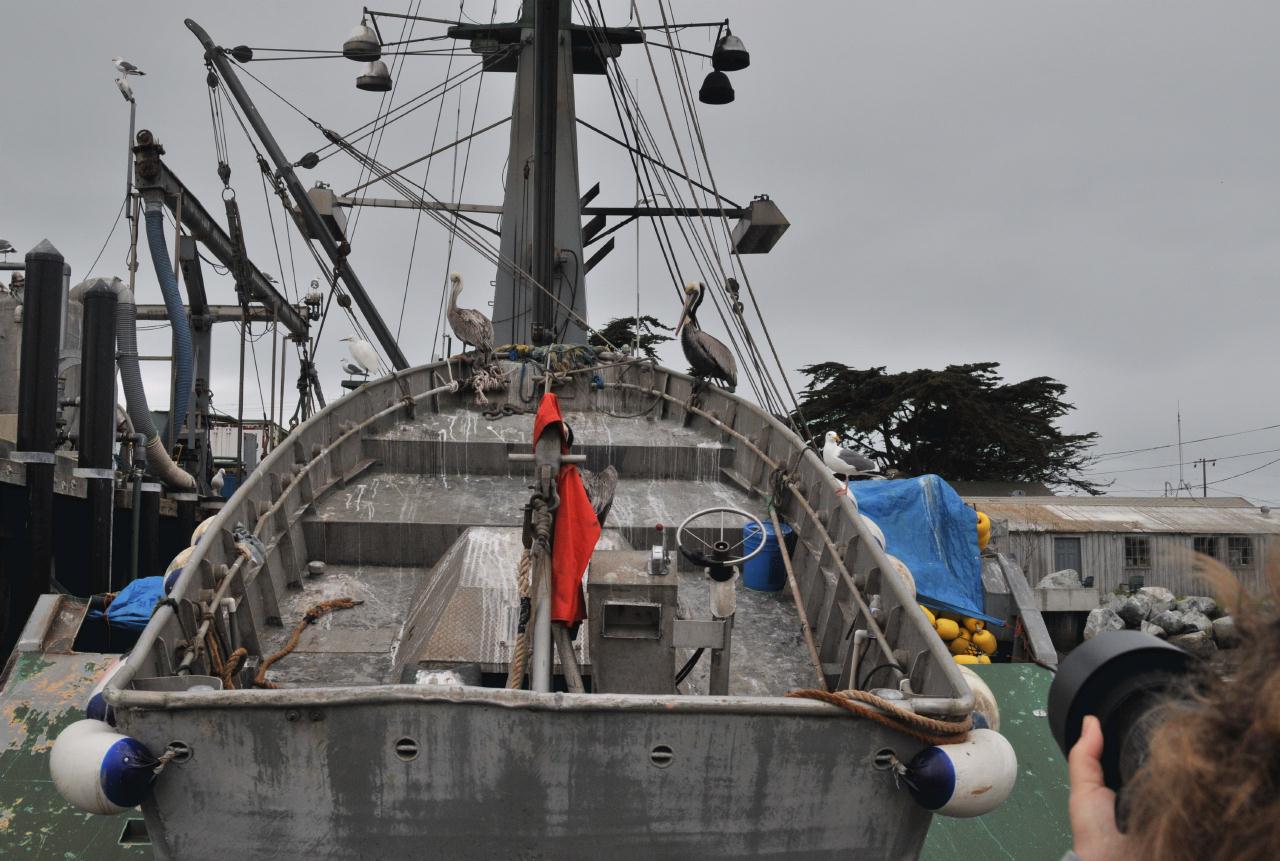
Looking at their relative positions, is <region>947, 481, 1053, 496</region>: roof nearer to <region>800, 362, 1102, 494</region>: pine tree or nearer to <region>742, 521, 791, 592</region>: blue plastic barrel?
<region>800, 362, 1102, 494</region>: pine tree

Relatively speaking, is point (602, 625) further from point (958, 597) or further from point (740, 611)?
point (958, 597)

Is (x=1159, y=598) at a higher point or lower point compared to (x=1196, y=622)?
higher

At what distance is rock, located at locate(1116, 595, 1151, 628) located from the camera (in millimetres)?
20844

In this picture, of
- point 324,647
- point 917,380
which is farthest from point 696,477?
point 917,380

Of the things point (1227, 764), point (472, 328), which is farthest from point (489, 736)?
point (472, 328)

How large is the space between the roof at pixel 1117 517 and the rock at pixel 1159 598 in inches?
89.9

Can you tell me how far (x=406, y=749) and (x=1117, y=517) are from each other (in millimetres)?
26971

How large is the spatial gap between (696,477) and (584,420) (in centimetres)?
181

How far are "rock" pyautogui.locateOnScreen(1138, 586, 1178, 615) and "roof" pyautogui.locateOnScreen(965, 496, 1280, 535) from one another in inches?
89.9

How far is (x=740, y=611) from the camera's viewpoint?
258 inches

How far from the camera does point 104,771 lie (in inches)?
137

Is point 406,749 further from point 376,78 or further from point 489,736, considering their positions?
point 376,78

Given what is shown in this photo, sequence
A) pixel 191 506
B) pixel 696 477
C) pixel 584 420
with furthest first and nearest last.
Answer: pixel 191 506, pixel 584 420, pixel 696 477

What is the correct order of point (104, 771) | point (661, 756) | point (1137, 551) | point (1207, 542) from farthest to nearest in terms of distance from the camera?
point (1207, 542)
point (1137, 551)
point (661, 756)
point (104, 771)
